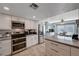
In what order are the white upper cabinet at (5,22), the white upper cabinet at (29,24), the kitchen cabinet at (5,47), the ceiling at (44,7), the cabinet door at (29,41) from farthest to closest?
the white upper cabinet at (29,24) < the cabinet door at (29,41) < the white upper cabinet at (5,22) < the kitchen cabinet at (5,47) < the ceiling at (44,7)

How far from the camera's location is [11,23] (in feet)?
10.8

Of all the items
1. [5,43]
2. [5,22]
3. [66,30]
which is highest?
[5,22]

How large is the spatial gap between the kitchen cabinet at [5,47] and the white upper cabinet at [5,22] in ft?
2.34

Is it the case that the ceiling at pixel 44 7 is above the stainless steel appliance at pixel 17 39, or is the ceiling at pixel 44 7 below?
above

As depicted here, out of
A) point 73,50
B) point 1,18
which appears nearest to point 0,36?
→ point 1,18

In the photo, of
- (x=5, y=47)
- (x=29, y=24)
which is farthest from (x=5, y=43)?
(x=29, y=24)

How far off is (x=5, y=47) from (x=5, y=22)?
1.21 m

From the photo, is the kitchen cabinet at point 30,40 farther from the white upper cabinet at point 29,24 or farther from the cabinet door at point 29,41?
the white upper cabinet at point 29,24

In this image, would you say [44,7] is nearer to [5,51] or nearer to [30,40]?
[5,51]

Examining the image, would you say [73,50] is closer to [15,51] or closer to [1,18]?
[15,51]

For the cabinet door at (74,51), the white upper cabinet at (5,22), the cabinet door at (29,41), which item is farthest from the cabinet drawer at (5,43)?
the cabinet door at (74,51)

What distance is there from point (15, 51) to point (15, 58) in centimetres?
304

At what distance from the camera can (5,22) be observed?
118 inches

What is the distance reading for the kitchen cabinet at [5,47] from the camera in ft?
8.87
